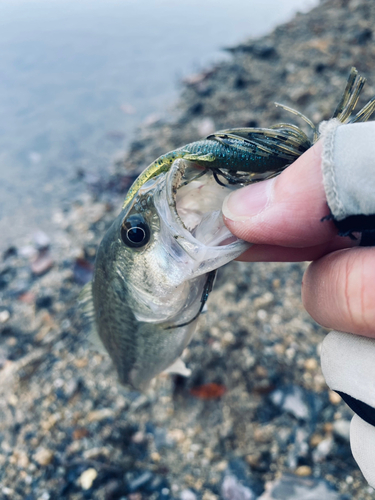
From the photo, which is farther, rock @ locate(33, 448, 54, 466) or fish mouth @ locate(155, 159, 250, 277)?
rock @ locate(33, 448, 54, 466)

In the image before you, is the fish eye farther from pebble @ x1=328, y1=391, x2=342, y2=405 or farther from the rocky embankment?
pebble @ x1=328, y1=391, x2=342, y2=405

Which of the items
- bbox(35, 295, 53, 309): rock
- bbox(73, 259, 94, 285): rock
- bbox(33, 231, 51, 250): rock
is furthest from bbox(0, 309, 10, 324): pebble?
bbox(33, 231, 51, 250): rock

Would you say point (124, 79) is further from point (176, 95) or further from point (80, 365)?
point (80, 365)

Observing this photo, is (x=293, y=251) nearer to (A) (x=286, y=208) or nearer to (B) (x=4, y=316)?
(A) (x=286, y=208)

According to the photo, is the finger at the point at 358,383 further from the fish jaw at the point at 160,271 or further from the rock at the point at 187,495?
the rock at the point at 187,495

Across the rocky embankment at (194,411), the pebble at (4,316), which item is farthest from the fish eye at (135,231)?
the pebble at (4,316)

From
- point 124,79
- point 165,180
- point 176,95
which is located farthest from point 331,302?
point 124,79

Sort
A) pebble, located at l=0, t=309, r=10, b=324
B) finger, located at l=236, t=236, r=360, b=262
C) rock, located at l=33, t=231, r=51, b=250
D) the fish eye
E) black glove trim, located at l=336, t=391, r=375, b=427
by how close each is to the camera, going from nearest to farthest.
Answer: black glove trim, located at l=336, t=391, r=375, b=427 → the fish eye → finger, located at l=236, t=236, r=360, b=262 → pebble, located at l=0, t=309, r=10, b=324 → rock, located at l=33, t=231, r=51, b=250
